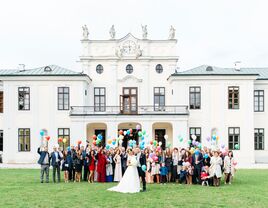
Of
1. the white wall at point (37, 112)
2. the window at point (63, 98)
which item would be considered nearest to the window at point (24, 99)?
the white wall at point (37, 112)

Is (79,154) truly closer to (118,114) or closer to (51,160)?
(51,160)

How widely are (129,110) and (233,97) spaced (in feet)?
27.9

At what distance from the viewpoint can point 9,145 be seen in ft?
121

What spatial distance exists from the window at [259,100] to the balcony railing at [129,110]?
259 inches

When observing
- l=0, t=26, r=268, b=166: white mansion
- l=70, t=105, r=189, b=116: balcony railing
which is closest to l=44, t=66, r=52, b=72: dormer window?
l=0, t=26, r=268, b=166: white mansion

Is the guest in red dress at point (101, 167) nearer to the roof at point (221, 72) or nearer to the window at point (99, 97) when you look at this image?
the roof at point (221, 72)

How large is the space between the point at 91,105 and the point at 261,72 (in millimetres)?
14924

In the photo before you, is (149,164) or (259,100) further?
(259,100)

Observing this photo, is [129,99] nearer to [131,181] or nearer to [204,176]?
[204,176]

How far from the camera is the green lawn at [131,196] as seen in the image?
1351 centimetres

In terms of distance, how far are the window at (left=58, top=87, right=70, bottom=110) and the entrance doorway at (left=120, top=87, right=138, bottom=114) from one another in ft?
15.2

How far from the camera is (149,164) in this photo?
2027cm

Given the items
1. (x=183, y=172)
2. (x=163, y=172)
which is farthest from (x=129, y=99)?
(x=183, y=172)

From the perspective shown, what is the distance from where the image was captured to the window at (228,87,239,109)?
37.3m
